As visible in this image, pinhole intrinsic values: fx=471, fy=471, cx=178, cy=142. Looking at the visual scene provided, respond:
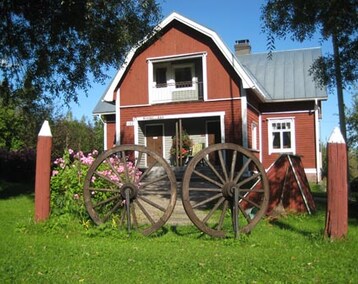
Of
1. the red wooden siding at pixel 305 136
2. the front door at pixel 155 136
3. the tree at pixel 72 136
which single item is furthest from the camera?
the tree at pixel 72 136

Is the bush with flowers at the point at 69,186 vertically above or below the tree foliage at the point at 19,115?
below

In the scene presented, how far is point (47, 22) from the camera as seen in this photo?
1202 cm

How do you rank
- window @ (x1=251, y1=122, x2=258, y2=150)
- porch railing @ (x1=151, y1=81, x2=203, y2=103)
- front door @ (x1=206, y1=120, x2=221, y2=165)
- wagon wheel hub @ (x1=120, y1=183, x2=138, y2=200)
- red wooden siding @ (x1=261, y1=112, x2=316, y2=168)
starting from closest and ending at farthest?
wagon wheel hub @ (x1=120, y1=183, x2=138, y2=200) → porch railing @ (x1=151, y1=81, x2=203, y2=103) → window @ (x1=251, y1=122, x2=258, y2=150) → front door @ (x1=206, y1=120, x2=221, y2=165) → red wooden siding @ (x1=261, y1=112, x2=316, y2=168)

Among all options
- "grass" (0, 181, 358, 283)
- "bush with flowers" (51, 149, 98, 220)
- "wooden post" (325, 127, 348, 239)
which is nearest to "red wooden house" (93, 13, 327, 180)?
"bush with flowers" (51, 149, 98, 220)

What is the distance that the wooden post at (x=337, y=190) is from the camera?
760 cm

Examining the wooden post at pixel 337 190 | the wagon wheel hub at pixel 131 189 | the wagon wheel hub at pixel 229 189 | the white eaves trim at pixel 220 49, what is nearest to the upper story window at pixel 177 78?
the white eaves trim at pixel 220 49

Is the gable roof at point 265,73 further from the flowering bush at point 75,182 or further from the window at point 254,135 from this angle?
the flowering bush at point 75,182

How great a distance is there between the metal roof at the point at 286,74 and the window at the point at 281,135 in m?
1.40

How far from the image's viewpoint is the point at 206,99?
72.0 feet

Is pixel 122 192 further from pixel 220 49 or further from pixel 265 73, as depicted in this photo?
pixel 265 73

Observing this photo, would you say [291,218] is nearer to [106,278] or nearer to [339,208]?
[339,208]

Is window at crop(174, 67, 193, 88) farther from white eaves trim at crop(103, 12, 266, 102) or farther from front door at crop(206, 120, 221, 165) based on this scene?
white eaves trim at crop(103, 12, 266, 102)

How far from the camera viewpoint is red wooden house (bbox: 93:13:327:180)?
846 inches

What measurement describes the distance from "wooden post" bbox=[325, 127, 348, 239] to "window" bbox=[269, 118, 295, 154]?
56.7ft
